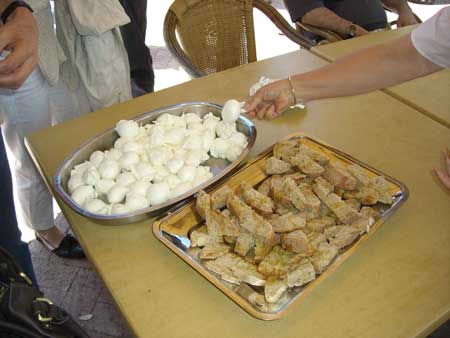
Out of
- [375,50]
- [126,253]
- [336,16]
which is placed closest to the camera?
[126,253]

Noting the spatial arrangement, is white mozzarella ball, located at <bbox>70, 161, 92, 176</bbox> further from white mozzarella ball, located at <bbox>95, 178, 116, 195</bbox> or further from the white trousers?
the white trousers

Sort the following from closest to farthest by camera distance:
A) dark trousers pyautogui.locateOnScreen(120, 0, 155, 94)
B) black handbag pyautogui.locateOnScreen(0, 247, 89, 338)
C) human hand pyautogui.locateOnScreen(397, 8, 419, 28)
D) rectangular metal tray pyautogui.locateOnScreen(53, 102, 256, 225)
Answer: black handbag pyautogui.locateOnScreen(0, 247, 89, 338) → rectangular metal tray pyautogui.locateOnScreen(53, 102, 256, 225) → human hand pyautogui.locateOnScreen(397, 8, 419, 28) → dark trousers pyautogui.locateOnScreen(120, 0, 155, 94)

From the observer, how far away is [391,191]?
0.81 m

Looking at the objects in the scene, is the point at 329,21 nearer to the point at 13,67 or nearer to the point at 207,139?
the point at 207,139

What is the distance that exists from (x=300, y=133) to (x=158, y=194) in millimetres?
385

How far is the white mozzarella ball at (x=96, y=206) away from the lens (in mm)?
799

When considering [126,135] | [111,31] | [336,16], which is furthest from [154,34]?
[126,135]

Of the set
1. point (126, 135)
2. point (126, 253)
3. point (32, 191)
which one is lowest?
point (32, 191)

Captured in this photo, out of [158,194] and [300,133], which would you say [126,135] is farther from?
[300,133]

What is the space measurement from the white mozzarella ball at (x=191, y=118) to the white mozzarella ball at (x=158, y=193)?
238mm

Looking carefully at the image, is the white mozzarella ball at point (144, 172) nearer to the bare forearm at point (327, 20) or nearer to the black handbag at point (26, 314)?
the black handbag at point (26, 314)

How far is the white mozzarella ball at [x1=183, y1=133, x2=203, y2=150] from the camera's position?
94cm

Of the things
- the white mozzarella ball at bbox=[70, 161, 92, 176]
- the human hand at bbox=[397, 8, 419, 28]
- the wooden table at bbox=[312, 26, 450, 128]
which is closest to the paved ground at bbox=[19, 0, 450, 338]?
the white mozzarella ball at bbox=[70, 161, 92, 176]

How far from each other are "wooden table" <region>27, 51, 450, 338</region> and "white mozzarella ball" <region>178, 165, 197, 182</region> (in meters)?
0.12
